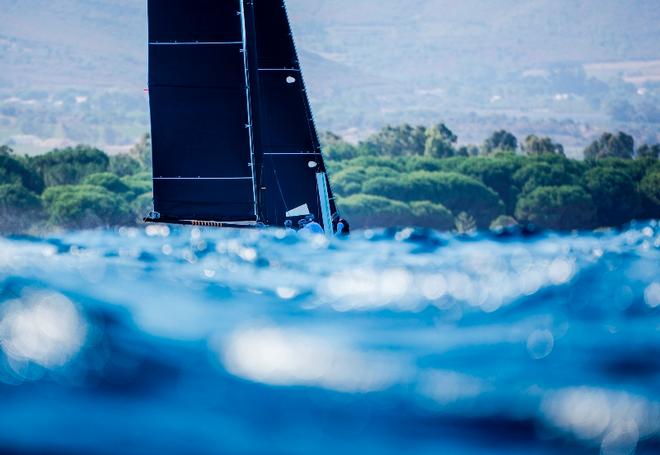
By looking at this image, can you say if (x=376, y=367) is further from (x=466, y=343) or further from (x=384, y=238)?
(x=384, y=238)

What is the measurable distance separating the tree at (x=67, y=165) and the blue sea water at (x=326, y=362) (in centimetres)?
12577

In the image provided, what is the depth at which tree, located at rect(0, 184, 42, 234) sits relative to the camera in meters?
123

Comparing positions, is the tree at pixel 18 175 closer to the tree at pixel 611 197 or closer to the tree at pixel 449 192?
the tree at pixel 449 192

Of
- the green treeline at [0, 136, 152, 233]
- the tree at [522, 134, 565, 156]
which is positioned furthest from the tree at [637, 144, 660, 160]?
the green treeline at [0, 136, 152, 233]

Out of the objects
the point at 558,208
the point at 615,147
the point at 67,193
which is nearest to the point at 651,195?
the point at 558,208

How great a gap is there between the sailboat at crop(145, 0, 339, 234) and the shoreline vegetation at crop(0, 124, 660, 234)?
8696 cm

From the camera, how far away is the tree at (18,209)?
404ft

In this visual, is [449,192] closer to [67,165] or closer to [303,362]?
[67,165]

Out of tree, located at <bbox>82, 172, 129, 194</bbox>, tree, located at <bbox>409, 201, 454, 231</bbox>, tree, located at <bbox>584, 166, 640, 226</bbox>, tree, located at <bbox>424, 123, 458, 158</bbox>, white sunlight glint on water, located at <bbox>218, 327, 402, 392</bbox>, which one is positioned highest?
tree, located at <bbox>424, 123, 458, 158</bbox>

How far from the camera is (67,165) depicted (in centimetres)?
13900

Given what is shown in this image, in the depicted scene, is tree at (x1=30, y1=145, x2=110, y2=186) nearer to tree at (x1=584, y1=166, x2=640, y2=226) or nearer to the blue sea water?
tree at (x1=584, y1=166, x2=640, y2=226)

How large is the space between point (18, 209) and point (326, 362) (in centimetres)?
11806

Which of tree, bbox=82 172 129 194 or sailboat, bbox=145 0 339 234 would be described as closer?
sailboat, bbox=145 0 339 234

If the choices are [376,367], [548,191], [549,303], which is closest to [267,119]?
[549,303]
